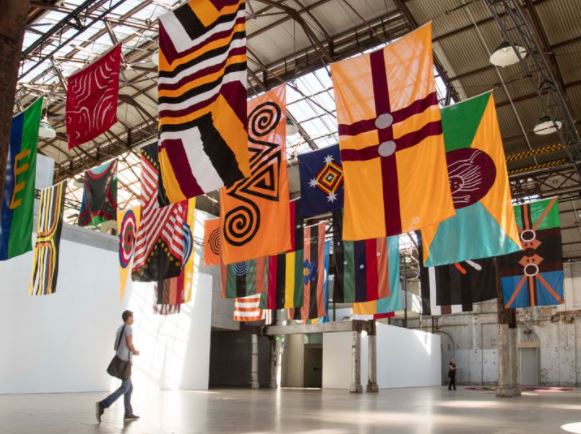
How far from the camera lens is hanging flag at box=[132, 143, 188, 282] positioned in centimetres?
1241

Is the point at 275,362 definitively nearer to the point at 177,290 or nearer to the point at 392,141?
the point at 177,290

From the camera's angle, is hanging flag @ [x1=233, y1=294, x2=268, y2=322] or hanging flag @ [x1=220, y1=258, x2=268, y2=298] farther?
hanging flag @ [x1=233, y1=294, x2=268, y2=322]

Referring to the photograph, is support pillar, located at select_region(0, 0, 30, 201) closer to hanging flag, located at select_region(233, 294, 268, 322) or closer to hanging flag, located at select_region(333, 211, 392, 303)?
hanging flag, located at select_region(333, 211, 392, 303)

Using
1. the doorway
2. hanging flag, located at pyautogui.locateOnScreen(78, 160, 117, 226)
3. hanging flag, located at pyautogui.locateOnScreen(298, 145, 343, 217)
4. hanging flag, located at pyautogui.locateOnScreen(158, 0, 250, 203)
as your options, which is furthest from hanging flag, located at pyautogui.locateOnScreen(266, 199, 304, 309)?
the doorway

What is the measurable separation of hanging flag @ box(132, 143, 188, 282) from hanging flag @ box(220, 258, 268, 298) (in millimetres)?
4957

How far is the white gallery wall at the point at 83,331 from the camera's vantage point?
18469 mm

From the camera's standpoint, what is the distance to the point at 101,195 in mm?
16031

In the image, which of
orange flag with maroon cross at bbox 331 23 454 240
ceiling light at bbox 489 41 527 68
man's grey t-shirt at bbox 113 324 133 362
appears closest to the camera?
orange flag with maroon cross at bbox 331 23 454 240

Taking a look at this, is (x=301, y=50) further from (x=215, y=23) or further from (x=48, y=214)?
(x=215, y=23)

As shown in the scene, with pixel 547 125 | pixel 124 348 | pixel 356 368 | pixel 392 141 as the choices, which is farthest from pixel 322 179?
pixel 356 368

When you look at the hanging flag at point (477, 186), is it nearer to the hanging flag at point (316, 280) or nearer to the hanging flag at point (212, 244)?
the hanging flag at point (316, 280)

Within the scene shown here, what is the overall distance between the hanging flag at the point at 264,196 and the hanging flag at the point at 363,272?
4744mm

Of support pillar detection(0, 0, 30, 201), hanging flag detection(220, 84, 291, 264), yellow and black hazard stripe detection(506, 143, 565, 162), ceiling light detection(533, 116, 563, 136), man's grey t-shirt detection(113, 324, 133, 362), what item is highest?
yellow and black hazard stripe detection(506, 143, 565, 162)

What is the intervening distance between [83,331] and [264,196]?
12752mm
